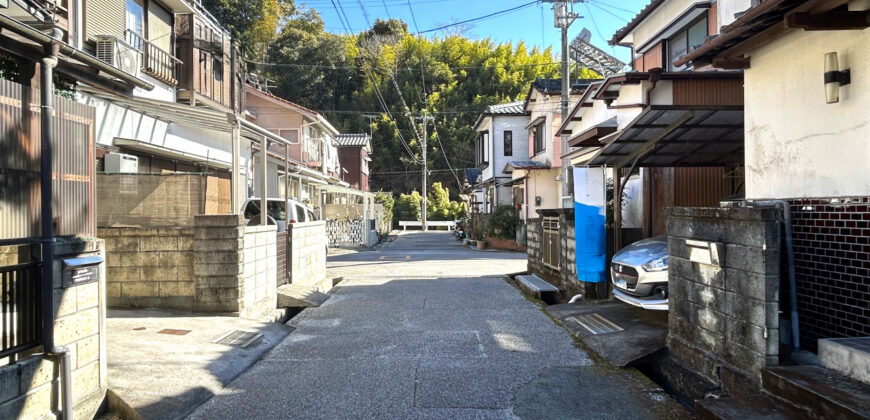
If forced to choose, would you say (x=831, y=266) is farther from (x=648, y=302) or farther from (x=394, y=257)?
(x=394, y=257)

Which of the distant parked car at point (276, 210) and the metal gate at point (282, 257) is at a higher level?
the distant parked car at point (276, 210)

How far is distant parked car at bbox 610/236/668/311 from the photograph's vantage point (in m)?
6.57

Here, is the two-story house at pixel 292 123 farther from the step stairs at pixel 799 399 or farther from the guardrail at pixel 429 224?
the step stairs at pixel 799 399

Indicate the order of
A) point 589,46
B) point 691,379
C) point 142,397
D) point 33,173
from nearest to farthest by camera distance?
point 33,173, point 142,397, point 691,379, point 589,46

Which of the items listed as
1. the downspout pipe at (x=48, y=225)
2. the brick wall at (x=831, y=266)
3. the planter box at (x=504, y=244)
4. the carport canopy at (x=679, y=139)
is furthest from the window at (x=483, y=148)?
the downspout pipe at (x=48, y=225)

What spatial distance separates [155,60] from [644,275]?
11.8 meters

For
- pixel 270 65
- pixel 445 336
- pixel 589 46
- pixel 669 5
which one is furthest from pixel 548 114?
pixel 270 65

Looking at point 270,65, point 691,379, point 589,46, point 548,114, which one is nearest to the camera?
point 691,379

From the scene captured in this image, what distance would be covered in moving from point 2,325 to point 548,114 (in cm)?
2208

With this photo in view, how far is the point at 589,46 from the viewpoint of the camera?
21375 millimetres

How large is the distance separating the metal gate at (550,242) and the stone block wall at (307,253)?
4.87 meters

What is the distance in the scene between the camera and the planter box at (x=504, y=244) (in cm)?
2274

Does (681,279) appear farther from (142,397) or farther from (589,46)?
(589,46)

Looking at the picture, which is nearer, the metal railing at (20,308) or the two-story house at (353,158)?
the metal railing at (20,308)
